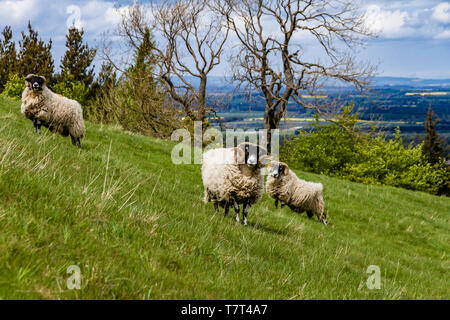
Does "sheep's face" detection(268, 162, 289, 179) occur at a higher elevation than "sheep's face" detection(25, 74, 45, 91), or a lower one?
lower

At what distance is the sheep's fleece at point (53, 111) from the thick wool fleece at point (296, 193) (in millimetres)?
6341

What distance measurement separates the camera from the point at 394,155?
50875 millimetres

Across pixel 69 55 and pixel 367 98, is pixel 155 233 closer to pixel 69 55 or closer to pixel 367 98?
pixel 367 98

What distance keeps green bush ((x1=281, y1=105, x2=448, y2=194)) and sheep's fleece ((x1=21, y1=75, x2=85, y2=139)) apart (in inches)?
1564

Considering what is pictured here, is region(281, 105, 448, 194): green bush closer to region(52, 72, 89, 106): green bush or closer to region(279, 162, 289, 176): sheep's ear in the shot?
region(52, 72, 89, 106): green bush

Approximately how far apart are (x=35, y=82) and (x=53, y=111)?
87 centimetres

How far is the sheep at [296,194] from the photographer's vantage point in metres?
13.0

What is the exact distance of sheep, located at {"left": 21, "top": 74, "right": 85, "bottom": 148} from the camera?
10.1 metres

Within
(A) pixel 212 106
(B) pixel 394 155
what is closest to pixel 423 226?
(A) pixel 212 106

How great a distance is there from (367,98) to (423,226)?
48.0 ft

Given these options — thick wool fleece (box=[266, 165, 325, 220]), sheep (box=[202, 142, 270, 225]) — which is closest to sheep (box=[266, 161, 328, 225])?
thick wool fleece (box=[266, 165, 325, 220])

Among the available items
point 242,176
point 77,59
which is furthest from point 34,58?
point 242,176
